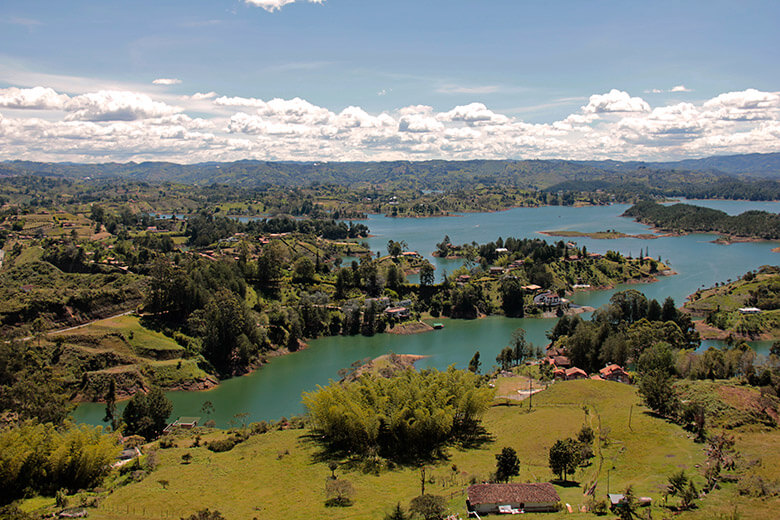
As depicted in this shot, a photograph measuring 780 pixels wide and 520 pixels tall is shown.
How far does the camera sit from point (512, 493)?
75.5 feet

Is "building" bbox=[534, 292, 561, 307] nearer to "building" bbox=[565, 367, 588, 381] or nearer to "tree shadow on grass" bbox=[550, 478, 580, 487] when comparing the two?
"building" bbox=[565, 367, 588, 381]

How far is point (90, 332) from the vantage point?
53.6 meters

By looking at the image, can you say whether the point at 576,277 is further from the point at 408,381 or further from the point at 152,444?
the point at 152,444

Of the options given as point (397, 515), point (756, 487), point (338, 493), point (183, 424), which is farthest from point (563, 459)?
point (183, 424)

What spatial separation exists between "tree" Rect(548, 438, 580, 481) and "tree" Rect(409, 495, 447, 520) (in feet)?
24.4

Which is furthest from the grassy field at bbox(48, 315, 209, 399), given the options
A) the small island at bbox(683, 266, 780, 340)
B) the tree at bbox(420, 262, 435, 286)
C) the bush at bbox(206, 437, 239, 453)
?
the small island at bbox(683, 266, 780, 340)

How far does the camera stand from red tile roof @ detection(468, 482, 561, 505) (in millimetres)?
22594

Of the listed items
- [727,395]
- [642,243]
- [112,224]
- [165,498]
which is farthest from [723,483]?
[112,224]

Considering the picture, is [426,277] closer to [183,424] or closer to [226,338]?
[226,338]

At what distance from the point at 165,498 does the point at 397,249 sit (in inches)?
3590

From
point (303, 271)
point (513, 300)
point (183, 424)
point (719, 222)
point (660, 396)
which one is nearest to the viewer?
point (660, 396)

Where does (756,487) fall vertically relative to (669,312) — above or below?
above

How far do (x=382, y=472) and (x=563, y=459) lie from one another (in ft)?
33.3

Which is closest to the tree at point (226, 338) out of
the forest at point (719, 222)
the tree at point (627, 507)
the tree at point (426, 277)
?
the tree at point (426, 277)
